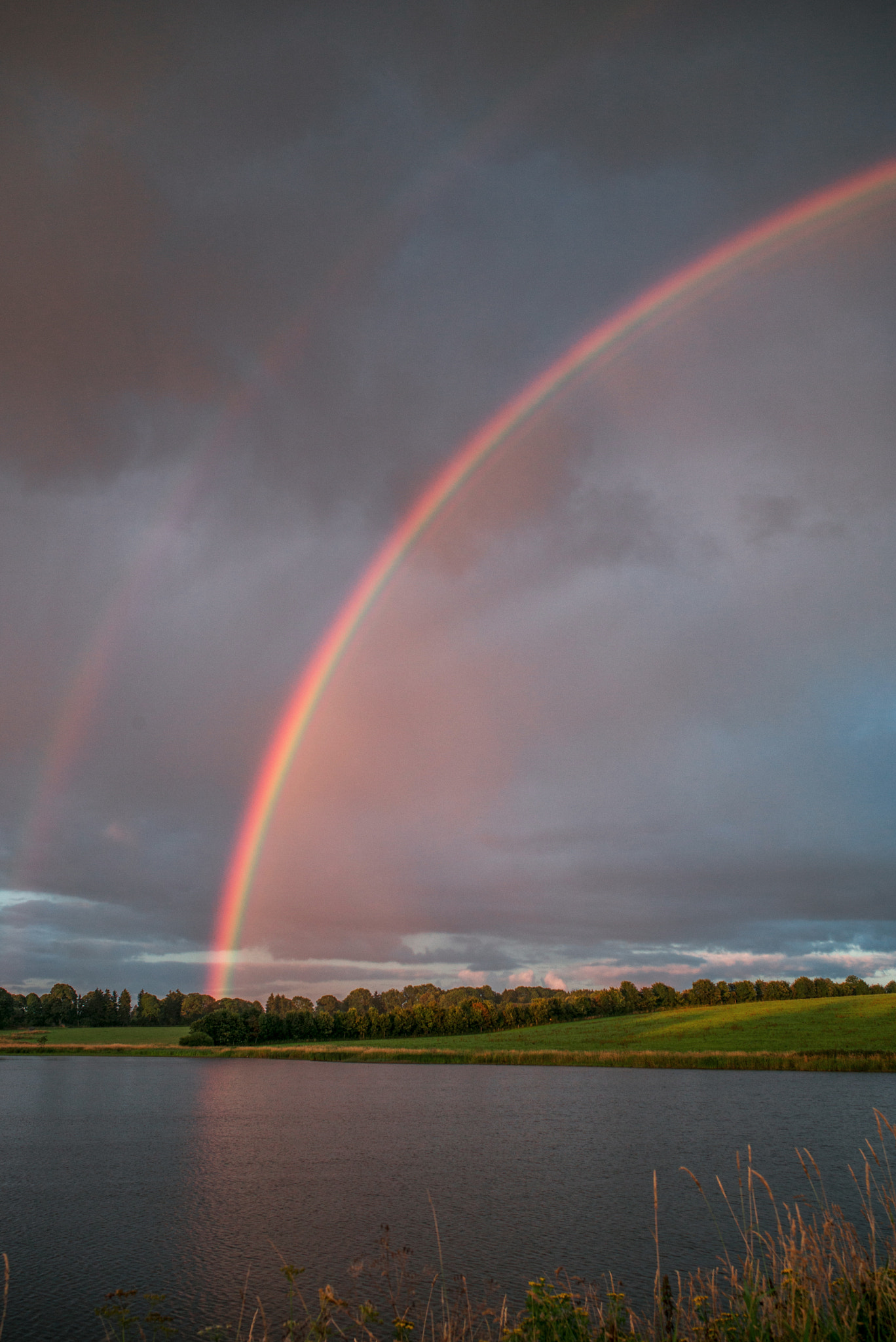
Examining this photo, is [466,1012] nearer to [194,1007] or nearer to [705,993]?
[705,993]

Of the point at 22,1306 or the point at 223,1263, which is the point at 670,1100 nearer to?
the point at 223,1263

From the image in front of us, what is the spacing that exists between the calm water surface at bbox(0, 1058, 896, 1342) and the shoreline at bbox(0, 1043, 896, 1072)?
10.9 metres

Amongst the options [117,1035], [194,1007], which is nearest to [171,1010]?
[194,1007]

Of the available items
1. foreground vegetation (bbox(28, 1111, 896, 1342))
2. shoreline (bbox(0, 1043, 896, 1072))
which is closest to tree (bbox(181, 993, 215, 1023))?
shoreline (bbox(0, 1043, 896, 1072))

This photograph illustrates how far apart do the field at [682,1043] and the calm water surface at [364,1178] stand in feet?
41.7

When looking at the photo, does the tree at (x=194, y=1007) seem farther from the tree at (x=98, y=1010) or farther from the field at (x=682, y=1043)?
the field at (x=682, y=1043)

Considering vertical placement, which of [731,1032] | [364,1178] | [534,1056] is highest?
[364,1178]

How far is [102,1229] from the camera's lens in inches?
818

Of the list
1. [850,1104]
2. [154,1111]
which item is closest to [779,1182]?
[850,1104]

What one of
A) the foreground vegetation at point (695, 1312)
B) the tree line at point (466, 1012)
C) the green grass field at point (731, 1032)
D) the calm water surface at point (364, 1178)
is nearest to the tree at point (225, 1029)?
the tree line at point (466, 1012)

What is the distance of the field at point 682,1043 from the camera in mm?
69125

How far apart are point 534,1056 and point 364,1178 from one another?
192ft

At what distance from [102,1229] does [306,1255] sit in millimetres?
6726

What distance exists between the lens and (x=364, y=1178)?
86.4 ft
